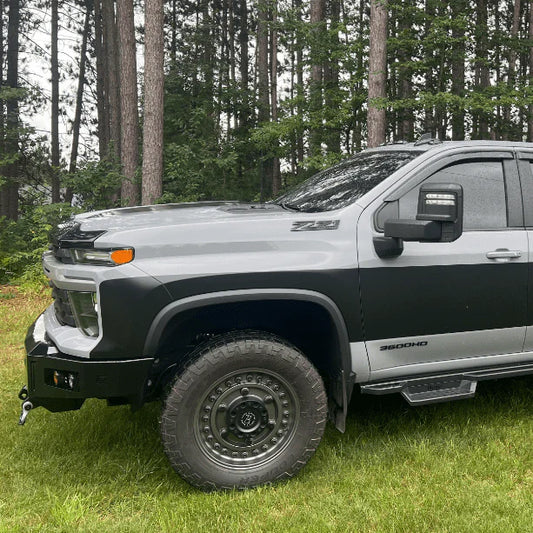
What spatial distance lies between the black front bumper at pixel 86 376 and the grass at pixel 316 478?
570 millimetres

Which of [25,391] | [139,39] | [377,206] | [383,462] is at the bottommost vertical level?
[383,462]

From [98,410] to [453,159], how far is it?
3.16 m

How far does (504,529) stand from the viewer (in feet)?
8.94

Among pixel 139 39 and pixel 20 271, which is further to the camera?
pixel 139 39

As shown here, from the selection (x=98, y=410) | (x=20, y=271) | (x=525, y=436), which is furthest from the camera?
(x=20, y=271)

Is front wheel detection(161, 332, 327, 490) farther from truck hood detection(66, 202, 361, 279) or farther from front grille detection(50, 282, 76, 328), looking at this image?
front grille detection(50, 282, 76, 328)

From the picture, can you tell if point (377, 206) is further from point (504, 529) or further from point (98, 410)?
point (98, 410)

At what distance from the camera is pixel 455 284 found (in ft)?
11.1

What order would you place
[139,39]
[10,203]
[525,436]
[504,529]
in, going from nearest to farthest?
[504,529], [525,436], [10,203], [139,39]

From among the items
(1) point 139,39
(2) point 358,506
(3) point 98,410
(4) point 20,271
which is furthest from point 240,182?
(2) point 358,506

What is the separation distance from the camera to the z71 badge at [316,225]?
318 centimetres

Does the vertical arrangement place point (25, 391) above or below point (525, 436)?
above

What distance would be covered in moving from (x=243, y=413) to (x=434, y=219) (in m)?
1.45

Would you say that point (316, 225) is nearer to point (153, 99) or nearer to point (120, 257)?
point (120, 257)
